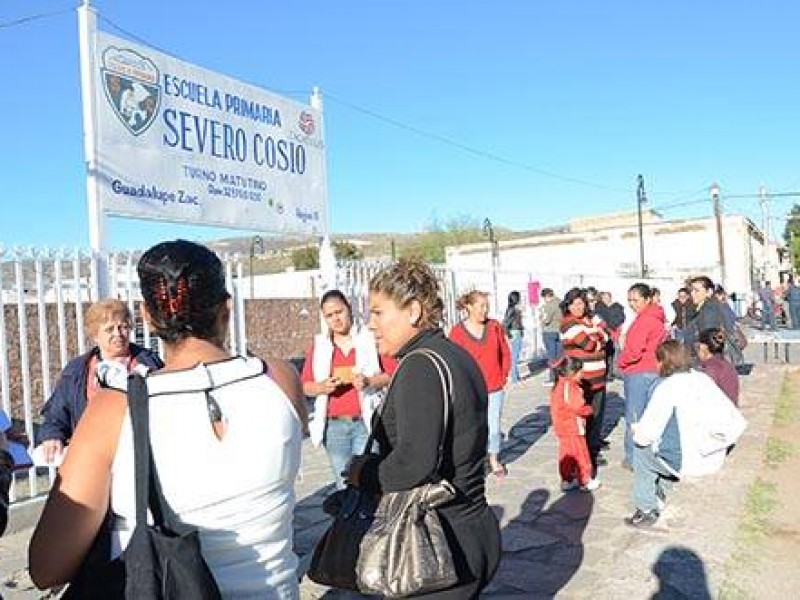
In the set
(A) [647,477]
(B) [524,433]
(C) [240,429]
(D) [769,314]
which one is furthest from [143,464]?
(D) [769,314]

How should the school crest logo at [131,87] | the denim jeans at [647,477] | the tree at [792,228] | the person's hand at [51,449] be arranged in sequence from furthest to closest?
the tree at [792,228], the school crest logo at [131,87], the denim jeans at [647,477], the person's hand at [51,449]

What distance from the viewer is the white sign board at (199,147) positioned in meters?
7.60

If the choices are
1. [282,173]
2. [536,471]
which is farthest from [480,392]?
[282,173]

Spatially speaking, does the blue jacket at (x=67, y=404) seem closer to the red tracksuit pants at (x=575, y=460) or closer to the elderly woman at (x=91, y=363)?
the elderly woman at (x=91, y=363)

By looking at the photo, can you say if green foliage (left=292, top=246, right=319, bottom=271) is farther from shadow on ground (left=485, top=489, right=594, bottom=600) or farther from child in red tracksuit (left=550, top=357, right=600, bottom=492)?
shadow on ground (left=485, top=489, right=594, bottom=600)

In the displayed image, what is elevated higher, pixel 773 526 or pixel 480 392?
pixel 480 392

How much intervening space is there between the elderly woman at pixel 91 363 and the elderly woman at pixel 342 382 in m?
1.31

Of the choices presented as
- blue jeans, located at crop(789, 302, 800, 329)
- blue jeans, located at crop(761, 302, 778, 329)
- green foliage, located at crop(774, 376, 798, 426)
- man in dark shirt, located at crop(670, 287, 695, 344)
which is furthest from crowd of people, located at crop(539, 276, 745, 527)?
blue jeans, located at crop(761, 302, 778, 329)

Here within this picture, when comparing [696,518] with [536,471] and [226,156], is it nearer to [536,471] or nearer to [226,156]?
[536,471]

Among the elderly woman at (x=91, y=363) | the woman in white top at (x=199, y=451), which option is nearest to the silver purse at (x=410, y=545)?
the woman in white top at (x=199, y=451)

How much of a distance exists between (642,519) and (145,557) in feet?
16.4

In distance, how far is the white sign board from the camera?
299 inches

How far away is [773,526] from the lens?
620 centimetres

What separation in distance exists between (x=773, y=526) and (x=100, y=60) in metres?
6.83
